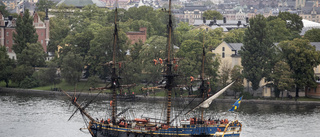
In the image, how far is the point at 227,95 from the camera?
14525cm

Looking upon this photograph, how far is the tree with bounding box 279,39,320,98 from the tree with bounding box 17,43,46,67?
54619 mm

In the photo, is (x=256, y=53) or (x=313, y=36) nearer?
(x=256, y=53)

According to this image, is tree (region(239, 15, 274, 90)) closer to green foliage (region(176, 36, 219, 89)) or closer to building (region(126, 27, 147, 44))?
green foliage (region(176, 36, 219, 89))

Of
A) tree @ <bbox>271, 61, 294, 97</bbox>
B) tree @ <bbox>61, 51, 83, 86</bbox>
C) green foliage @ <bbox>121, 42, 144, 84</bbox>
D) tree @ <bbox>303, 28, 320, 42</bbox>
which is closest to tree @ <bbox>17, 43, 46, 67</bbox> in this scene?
tree @ <bbox>61, 51, 83, 86</bbox>

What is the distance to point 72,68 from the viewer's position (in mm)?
155500

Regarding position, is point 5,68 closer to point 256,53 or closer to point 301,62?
point 256,53

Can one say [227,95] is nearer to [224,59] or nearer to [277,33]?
[224,59]

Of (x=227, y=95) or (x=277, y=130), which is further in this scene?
(x=227, y=95)

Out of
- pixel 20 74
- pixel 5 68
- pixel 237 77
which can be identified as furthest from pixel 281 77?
pixel 5 68

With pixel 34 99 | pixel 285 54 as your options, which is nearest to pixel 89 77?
pixel 34 99

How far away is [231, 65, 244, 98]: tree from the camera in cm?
14300

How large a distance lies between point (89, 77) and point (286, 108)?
40.5m

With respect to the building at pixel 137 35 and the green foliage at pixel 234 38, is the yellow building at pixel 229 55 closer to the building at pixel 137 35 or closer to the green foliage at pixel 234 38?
the green foliage at pixel 234 38

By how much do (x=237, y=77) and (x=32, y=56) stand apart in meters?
47.4
